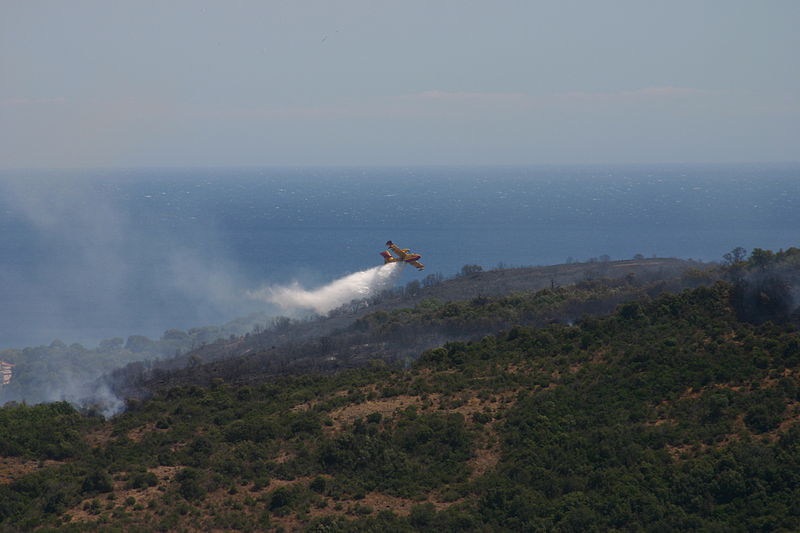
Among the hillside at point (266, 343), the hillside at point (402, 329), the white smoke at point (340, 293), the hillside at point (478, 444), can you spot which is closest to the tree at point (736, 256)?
the hillside at point (402, 329)

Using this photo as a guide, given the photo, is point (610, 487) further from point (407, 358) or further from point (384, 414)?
point (407, 358)

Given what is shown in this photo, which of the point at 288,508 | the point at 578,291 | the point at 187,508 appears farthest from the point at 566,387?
the point at 578,291

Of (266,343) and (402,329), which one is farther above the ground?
(402,329)

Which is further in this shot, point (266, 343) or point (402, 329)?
point (266, 343)

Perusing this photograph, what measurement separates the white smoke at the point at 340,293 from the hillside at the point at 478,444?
74.1m

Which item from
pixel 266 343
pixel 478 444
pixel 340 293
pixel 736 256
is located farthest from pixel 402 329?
pixel 340 293

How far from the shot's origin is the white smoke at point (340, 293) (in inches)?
5622

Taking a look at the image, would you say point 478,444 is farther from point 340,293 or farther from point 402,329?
point 340,293

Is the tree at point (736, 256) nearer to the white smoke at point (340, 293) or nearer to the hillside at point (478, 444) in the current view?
the hillside at point (478, 444)

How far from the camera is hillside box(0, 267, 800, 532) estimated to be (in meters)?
32.0

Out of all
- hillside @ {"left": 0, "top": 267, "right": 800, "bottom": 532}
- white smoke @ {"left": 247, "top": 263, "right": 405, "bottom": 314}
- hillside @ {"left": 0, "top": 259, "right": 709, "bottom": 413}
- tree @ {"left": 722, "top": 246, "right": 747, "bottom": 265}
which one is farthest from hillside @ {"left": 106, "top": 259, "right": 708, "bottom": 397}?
white smoke @ {"left": 247, "top": 263, "right": 405, "bottom": 314}

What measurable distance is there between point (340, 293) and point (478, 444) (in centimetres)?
10976

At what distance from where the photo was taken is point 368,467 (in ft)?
125

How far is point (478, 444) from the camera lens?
4016 cm
